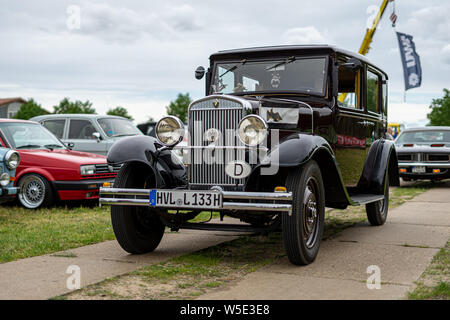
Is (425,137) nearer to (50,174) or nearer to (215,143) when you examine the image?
(50,174)

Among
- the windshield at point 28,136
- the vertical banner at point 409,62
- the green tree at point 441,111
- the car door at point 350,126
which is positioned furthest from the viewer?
the green tree at point 441,111

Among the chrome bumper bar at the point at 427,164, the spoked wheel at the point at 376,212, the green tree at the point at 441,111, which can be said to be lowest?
the spoked wheel at the point at 376,212

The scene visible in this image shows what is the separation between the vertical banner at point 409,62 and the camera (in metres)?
30.1

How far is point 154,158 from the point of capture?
5262 mm

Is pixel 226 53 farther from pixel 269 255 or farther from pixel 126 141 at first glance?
pixel 269 255

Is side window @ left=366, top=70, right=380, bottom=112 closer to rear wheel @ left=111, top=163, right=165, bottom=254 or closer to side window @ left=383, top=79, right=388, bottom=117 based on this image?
side window @ left=383, top=79, right=388, bottom=117

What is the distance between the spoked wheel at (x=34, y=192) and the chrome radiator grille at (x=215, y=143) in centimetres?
476

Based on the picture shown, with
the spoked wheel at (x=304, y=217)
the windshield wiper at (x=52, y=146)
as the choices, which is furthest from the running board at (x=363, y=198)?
the windshield wiper at (x=52, y=146)

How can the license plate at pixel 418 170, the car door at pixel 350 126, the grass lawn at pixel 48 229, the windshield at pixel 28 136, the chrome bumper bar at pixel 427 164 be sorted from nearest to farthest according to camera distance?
1. the grass lawn at pixel 48 229
2. the car door at pixel 350 126
3. the windshield at pixel 28 136
4. the chrome bumper bar at pixel 427 164
5. the license plate at pixel 418 170

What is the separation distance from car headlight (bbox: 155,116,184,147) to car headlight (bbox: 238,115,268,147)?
26.7 inches

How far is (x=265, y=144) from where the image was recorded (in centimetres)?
498

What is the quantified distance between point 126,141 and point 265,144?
4.82ft

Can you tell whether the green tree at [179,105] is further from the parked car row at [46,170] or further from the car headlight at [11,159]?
the car headlight at [11,159]

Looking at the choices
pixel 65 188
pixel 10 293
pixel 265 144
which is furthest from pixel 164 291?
pixel 65 188
